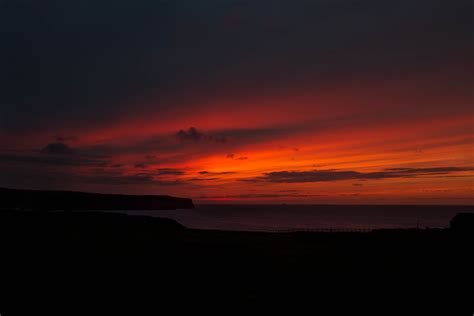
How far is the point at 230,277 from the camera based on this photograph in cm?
2075

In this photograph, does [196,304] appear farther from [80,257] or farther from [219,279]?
[80,257]

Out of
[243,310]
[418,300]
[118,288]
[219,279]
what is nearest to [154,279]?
[118,288]

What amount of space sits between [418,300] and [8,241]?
105 feet

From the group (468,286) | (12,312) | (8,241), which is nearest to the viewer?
(12,312)

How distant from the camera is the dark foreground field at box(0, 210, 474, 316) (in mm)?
15797

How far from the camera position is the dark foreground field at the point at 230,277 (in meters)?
15.8

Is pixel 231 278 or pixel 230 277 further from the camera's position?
pixel 230 277

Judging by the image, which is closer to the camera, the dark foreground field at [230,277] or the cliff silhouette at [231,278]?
the cliff silhouette at [231,278]

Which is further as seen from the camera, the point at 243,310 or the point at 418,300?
the point at 418,300

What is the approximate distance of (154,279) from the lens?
19766mm

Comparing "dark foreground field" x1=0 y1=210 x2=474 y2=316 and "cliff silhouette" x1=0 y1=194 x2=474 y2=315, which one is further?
"dark foreground field" x1=0 y1=210 x2=474 y2=316

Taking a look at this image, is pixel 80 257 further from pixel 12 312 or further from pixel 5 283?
pixel 12 312

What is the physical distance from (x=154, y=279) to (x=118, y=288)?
2.29 m

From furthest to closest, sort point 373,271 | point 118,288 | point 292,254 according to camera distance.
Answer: point 292,254
point 373,271
point 118,288
